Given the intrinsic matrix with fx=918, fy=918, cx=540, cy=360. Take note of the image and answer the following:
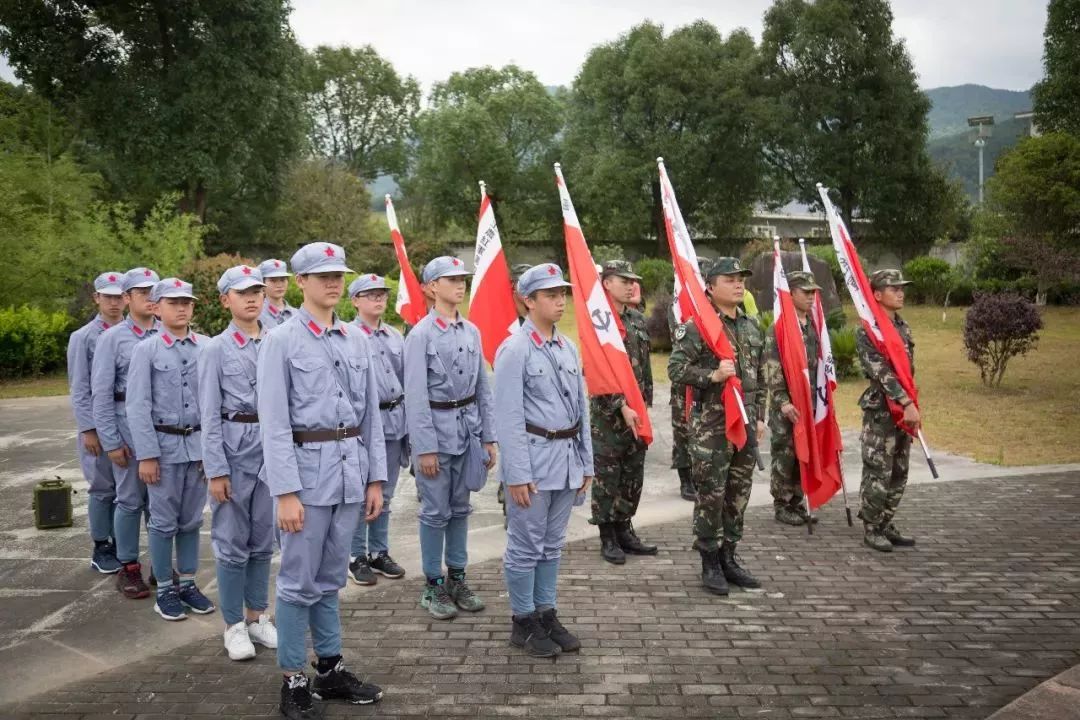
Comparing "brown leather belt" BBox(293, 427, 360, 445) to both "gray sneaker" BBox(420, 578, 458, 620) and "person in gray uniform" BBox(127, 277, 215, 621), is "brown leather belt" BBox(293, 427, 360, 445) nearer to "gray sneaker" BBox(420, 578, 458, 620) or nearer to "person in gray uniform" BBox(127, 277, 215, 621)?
"person in gray uniform" BBox(127, 277, 215, 621)

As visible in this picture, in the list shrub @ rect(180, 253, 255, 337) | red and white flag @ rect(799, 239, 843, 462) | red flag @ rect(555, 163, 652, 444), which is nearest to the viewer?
red flag @ rect(555, 163, 652, 444)

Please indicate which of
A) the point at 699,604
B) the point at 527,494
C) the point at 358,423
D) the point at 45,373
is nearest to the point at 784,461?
the point at 699,604

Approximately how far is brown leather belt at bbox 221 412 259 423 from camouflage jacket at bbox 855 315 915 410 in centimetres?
450

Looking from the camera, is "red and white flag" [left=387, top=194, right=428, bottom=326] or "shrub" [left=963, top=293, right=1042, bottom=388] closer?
"red and white flag" [left=387, top=194, right=428, bottom=326]

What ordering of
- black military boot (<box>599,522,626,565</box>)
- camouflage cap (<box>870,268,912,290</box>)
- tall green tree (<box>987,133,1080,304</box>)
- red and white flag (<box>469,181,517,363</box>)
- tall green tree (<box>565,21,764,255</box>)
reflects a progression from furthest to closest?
tall green tree (<box>565,21,764,255</box>)
tall green tree (<box>987,133,1080,304</box>)
camouflage cap (<box>870,268,912,290</box>)
black military boot (<box>599,522,626,565</box>)
red and white flag (<box>469,181,517,363</box>)

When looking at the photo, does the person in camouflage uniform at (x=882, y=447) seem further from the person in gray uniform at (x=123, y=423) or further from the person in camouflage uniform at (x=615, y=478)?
the person in gray uniform at (x=123, y=423)

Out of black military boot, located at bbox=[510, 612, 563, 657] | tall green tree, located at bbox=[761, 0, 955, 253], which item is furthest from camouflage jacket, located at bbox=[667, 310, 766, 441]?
tall green tree, located at bbox=[761, 0, 955, 253]

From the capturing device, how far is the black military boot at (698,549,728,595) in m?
6.11

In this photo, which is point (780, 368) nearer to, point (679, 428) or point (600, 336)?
point (679, 428)

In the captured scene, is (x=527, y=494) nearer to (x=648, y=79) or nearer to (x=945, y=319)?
(x=945, y=319)

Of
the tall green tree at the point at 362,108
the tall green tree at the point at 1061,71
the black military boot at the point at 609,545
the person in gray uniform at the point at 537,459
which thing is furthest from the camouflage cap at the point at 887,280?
the tall green tree at the point at 362,108

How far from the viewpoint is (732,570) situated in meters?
6.30

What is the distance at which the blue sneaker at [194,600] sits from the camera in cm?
580

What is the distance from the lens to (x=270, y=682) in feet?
15.7
